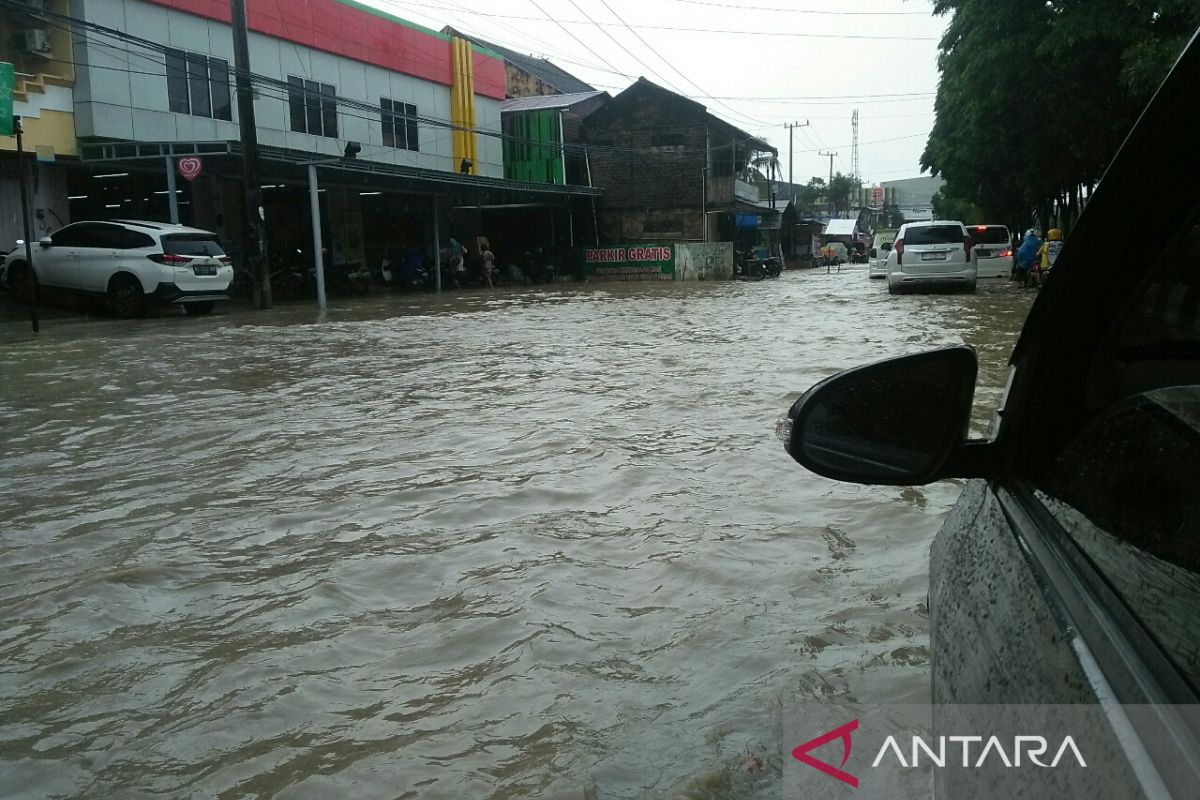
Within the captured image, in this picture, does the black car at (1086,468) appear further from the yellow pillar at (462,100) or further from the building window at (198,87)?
the yellow pillar at (462,100)

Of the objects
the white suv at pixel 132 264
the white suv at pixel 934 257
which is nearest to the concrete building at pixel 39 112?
the white suv at pixel 132 264

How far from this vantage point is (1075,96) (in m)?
17.9

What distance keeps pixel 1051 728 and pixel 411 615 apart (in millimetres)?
2925

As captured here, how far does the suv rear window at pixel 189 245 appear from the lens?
1789 cm

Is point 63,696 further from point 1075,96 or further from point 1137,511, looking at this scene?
point 1075,96

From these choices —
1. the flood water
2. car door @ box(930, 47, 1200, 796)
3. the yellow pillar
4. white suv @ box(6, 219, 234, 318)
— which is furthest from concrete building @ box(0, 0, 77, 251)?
car door @ box(930, 47, 1200, 796)

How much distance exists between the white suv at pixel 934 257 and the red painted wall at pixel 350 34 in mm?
15635

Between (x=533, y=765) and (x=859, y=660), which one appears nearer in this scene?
(x=533, y=765)

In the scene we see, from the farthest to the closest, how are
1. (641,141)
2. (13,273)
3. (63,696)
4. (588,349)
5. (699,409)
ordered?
(641,141) → (13,273) → (588,349) → (699,409) → (63,696)

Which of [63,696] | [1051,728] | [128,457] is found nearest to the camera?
[1051,728]

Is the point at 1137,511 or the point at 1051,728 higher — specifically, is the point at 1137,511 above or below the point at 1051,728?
above

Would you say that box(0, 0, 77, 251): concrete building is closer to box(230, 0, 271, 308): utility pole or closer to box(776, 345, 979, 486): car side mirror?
box(230, 0, 271, 308): utility pole

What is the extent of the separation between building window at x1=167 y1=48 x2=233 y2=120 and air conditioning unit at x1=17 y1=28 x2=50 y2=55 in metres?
2.78

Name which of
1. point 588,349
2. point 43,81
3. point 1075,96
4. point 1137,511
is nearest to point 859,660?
point 1137,511
